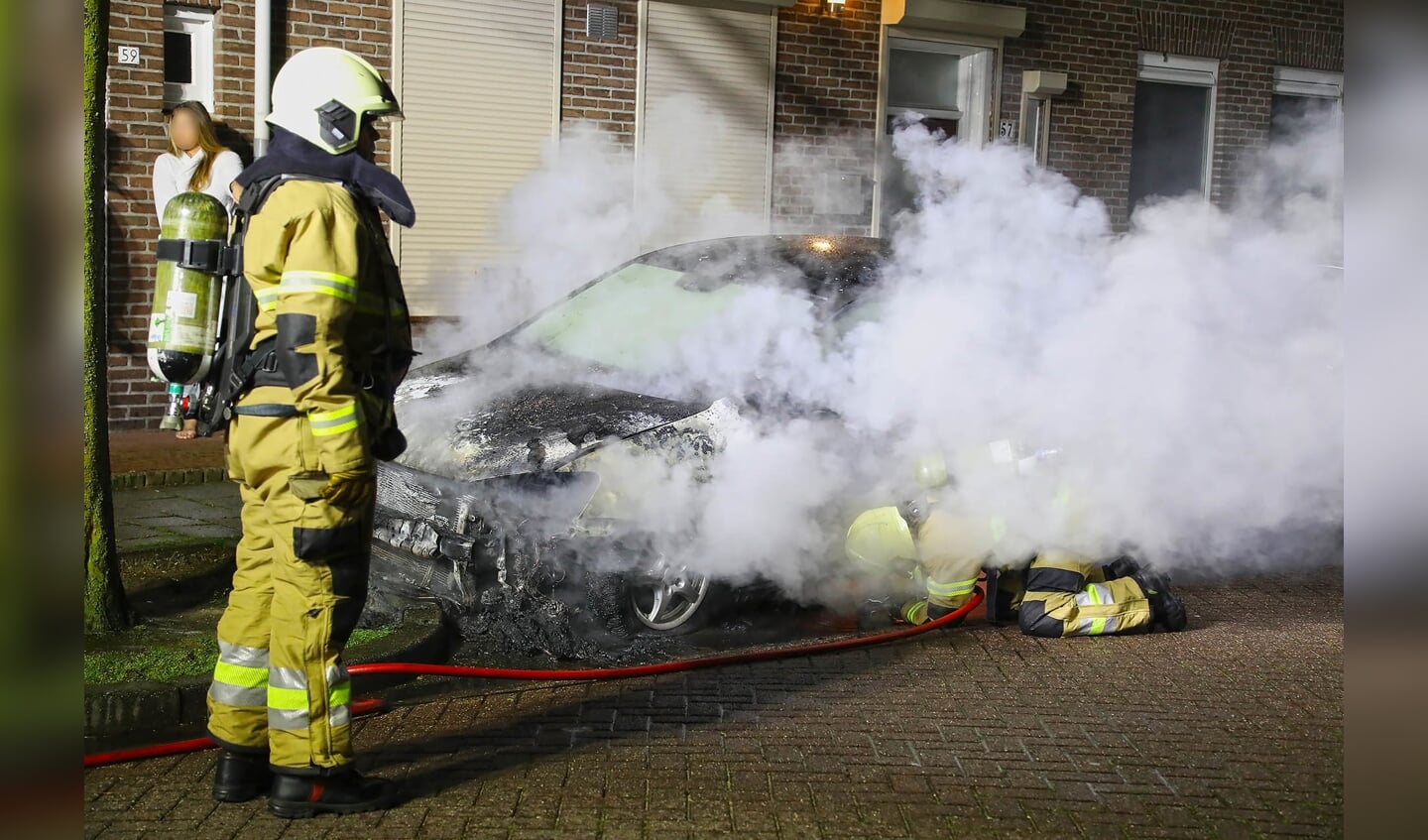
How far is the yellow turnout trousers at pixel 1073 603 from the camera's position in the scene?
5.36 meters

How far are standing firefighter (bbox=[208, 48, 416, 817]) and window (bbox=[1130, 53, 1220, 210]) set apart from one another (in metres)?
10.1

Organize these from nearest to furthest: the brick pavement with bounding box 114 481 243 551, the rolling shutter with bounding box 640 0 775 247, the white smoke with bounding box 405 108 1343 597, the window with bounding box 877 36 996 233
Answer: the white smoke with bounding box 405 108 1343 597
the brick pavement with bounding box 114 481 243 551
the rolling shutter with bounding box 640 0 775 247
the window with bounding box 877 36 996 233

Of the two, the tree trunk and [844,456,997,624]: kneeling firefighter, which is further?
[844,456,997,624]: kneeling firefighter

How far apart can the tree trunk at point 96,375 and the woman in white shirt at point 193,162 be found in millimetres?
3393

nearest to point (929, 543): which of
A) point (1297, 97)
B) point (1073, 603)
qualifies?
point (1073, 603)

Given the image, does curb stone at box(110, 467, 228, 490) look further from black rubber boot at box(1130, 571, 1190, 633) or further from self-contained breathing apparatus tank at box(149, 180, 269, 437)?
black rubber boot at box(1130, 571, 1190, 633)

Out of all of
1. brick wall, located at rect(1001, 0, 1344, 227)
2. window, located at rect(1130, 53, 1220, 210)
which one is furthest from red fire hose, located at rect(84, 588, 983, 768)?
window, located at rect(1130, 53, 1220, 210)

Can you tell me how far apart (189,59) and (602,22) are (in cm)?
301

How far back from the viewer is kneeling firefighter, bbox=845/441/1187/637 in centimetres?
538

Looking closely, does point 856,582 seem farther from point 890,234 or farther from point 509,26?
point 509,26

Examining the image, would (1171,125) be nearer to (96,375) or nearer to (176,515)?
(176,515)

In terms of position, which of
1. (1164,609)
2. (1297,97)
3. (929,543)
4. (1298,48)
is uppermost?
(1298,48)

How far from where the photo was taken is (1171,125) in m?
12.5
